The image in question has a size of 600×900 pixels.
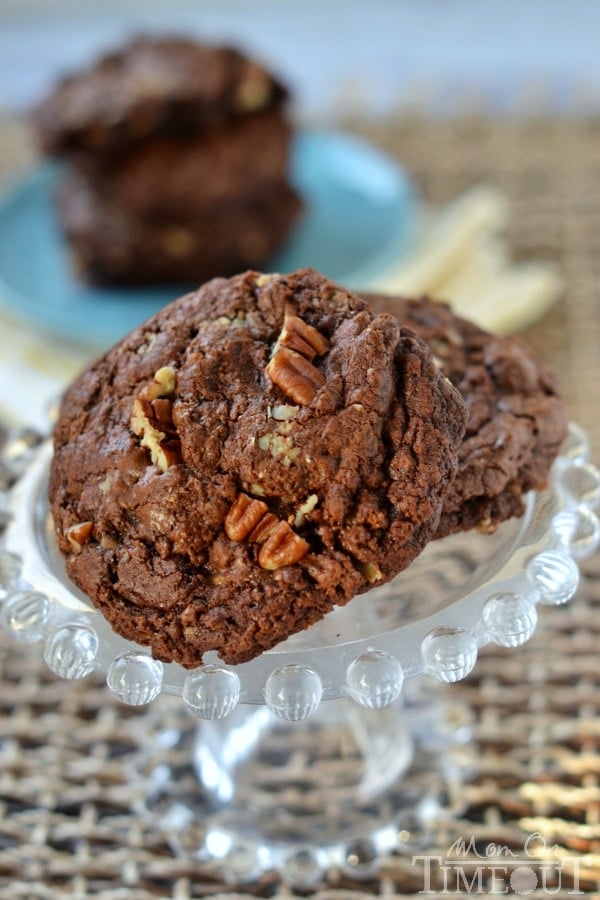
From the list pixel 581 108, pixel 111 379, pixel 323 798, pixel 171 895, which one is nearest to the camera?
pixel 111 379

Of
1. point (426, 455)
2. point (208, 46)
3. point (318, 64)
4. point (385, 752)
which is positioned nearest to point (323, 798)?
point (385, 752)

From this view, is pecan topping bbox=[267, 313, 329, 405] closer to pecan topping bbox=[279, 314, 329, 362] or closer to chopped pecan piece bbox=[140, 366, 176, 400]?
pecan topping bbox=[279, 314, 329, 362]

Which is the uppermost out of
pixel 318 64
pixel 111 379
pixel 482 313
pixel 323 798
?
pixel 318 64

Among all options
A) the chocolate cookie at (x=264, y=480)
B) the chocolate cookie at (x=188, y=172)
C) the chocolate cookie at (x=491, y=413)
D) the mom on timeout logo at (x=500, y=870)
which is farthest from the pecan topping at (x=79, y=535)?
the chocolate cookie at (x=188, y=172)

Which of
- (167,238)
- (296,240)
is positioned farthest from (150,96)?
(296,240)

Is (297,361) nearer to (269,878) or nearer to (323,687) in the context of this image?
(323,687)

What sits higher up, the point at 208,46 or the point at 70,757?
the point at 208,46

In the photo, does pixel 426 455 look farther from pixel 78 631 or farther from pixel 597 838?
pixel 597 838
